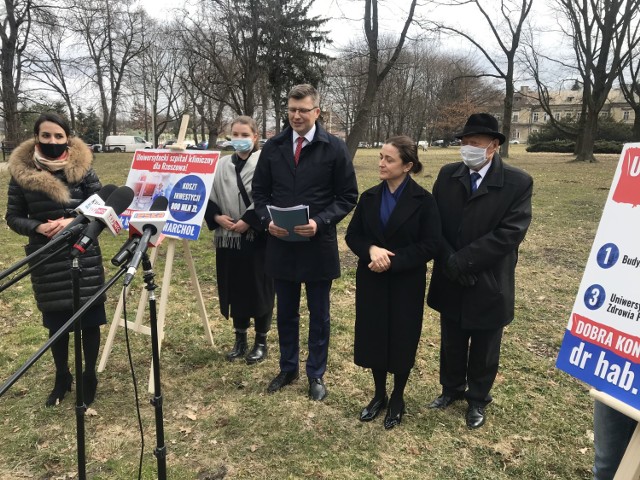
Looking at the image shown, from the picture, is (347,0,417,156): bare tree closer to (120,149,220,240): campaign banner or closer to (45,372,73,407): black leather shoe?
(120,149,220,240): campaign banner

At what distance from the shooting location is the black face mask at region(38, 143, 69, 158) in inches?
127

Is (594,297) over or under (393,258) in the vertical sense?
over

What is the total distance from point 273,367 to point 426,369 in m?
1.36

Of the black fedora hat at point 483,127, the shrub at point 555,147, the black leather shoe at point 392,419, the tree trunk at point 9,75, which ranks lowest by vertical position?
the black leather shoe at point 392,419

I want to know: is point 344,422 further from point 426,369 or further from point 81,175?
point 81,175

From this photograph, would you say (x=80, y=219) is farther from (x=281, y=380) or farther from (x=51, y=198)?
(x=281, y=380)

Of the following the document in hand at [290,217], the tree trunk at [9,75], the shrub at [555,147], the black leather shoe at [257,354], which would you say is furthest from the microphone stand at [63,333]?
the shrub at [555,147]

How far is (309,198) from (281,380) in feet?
4.97

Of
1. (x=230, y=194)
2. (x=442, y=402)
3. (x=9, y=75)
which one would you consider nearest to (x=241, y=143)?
(x=230, y=194)

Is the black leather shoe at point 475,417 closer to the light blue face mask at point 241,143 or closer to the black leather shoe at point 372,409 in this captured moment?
the black leather shoe at point 372,409

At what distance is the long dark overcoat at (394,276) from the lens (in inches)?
119

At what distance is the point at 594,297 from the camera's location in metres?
1.95

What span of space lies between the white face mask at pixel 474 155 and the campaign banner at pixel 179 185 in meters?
1.94

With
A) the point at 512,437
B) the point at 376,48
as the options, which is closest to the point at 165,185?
the point at 512,437
